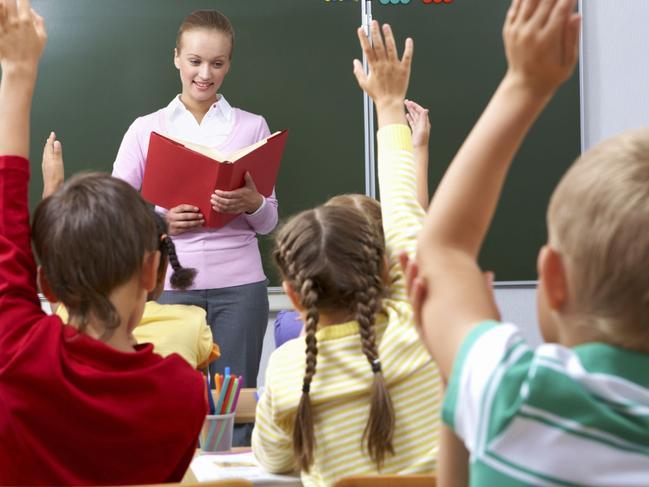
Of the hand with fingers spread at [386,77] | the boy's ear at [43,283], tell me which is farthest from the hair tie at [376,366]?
the boy's ear at [43,283]

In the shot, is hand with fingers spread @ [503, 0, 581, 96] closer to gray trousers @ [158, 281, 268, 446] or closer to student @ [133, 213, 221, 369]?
student @ [133, 213, 221, 369]

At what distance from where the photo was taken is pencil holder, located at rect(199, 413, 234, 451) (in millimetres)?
1932

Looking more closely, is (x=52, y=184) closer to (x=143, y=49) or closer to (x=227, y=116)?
(x=227, y=116)

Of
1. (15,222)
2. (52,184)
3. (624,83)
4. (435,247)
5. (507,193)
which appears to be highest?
(435,247)

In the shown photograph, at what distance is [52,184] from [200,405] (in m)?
1.01

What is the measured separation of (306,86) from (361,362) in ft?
9.77

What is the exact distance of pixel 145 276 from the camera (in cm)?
153

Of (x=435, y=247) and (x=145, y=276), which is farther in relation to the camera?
(x=145, y=276)

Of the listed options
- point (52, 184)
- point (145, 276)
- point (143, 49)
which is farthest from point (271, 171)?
point (145, 276)

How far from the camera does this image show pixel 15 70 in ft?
4.72

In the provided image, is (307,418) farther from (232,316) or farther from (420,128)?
(232,316)

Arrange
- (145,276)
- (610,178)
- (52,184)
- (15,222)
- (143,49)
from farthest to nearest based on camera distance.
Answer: (143,49) < (52,184) < (145,276) < (15,222) < (610,178)

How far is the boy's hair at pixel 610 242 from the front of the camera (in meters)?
0.70

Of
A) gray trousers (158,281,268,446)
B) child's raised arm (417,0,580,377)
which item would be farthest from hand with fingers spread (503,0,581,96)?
gray trousers (158,281,268,446)
